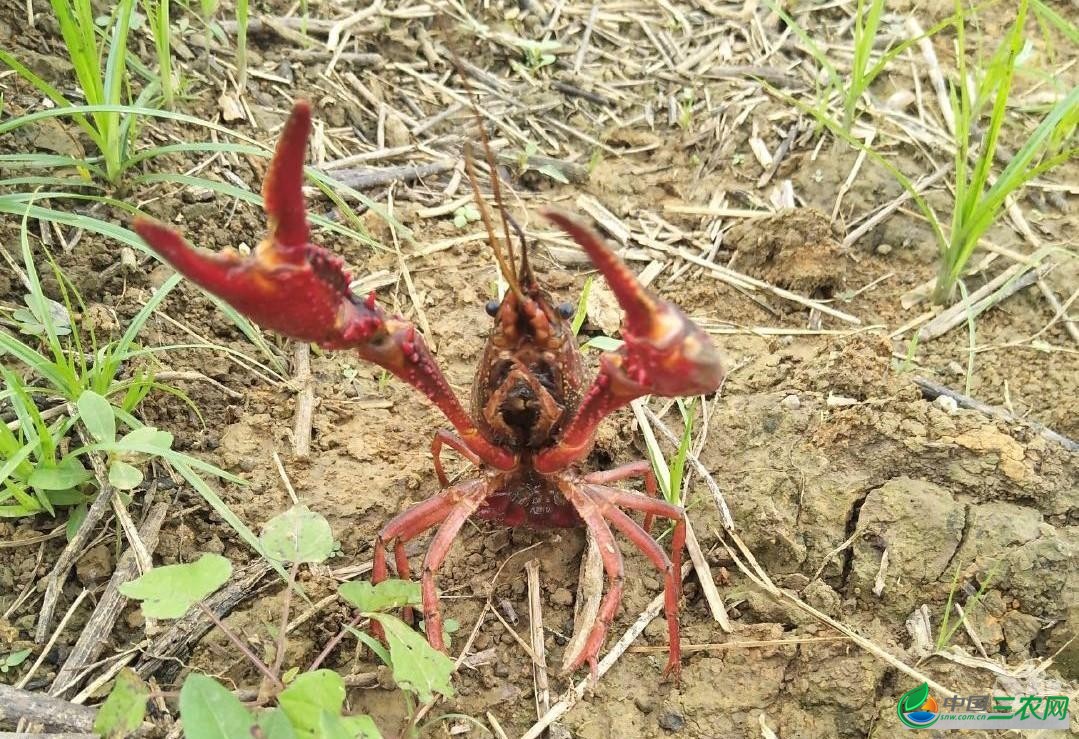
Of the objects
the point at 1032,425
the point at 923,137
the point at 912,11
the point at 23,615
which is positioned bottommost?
the point at 23,615

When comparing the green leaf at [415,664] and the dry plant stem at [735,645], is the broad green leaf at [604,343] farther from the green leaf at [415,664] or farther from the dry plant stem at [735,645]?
the green leaf at [415,664]

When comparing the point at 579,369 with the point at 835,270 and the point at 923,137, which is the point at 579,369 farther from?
the point at 923,137

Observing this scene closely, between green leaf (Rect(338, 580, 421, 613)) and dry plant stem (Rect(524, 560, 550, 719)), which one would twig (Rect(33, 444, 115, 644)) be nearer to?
green leaf (Rect(338, 580, 421, 613))

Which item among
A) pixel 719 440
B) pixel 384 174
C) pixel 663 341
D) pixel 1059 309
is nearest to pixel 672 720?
pixel 719 440

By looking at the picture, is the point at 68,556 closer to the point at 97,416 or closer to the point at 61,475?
the point at 61,475

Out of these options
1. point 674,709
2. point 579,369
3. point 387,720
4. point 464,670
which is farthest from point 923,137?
point 387,720

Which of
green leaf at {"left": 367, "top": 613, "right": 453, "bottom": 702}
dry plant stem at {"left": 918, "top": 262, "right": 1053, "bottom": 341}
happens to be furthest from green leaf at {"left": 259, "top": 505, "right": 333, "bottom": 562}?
dry plant stem at {"left": 918, "top": 262, "right": 1053, "bottom": 341}

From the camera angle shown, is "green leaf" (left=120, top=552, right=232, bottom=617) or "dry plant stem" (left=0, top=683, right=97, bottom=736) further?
"dry plant stem" (left=0, top=683, right=97, bottom=736)

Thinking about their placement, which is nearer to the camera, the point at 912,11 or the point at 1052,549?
the point at 1052,549

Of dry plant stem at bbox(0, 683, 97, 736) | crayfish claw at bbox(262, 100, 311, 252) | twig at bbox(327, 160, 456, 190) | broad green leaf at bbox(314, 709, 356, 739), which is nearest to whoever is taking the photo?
crayfish claw at bbox(262, 100, 311, 252)
